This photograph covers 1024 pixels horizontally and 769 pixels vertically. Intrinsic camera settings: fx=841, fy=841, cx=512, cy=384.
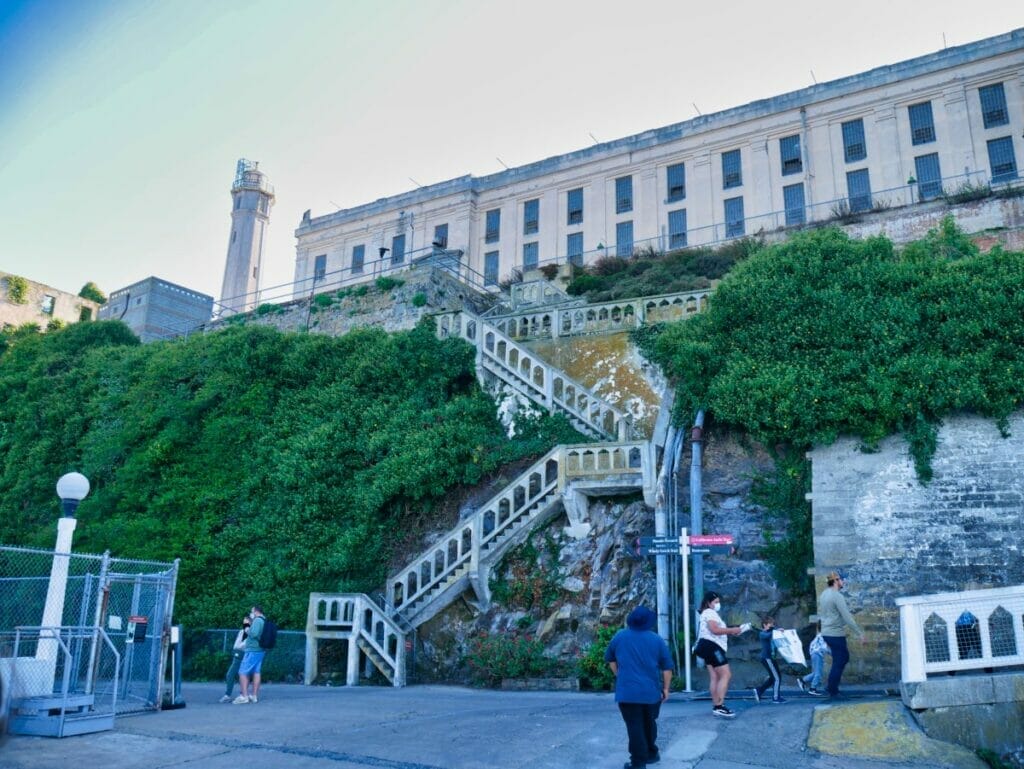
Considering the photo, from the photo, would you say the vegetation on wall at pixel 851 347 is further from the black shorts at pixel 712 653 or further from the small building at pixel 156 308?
the small building at pixel 156 308

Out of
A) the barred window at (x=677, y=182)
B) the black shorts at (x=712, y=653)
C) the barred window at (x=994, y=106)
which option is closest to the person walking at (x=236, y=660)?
the black shorts at (x=712, y=653)

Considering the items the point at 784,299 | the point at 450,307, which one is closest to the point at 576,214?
the point at 450,307

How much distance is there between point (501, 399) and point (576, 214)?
19786mm

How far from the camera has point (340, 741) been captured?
26.4 ft

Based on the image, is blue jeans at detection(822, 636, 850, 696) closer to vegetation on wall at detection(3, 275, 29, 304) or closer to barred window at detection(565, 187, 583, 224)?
barred window at detection(565, 187, 583, 224)

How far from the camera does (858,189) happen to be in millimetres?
31766

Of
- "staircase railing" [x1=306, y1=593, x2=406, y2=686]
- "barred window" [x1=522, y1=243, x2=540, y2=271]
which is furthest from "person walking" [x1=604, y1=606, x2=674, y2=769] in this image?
"barred window" [x1=522, y1=243, x2=540, y2=271]

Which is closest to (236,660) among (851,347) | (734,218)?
(851,347)

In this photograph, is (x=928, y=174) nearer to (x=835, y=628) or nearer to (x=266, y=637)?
(x=835, y=628)

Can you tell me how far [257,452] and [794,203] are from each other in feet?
75.3

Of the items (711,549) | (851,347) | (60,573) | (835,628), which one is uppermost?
(851,347)

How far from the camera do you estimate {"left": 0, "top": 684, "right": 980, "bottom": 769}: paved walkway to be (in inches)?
281

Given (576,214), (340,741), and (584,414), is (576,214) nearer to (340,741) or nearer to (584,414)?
(584,414)

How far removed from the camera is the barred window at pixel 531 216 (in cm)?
3788
